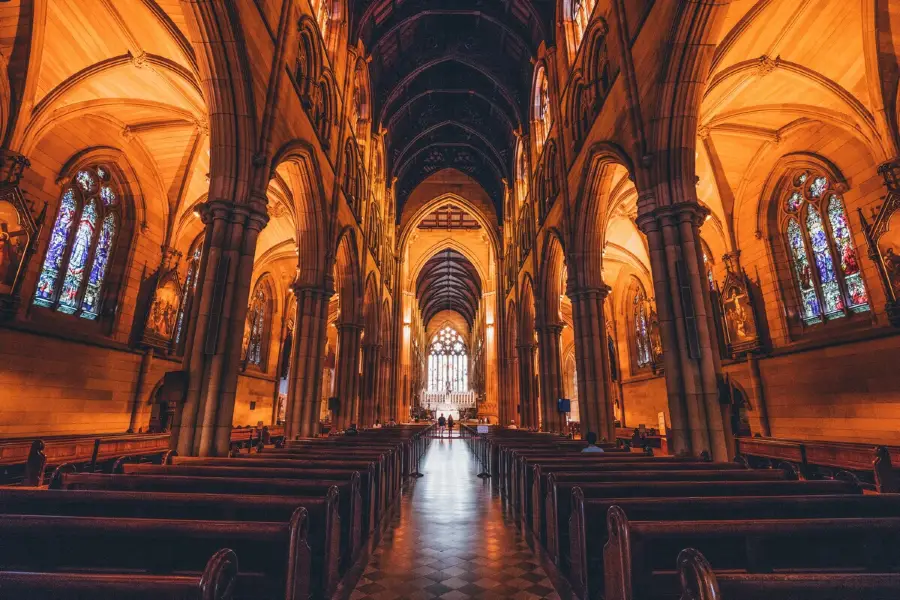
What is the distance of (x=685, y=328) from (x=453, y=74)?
20251mm

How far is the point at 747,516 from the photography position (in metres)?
2.75

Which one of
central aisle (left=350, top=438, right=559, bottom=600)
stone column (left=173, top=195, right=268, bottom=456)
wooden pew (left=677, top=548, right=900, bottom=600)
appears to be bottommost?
central aisle (left=350, top=438, right=559, bottom=600)

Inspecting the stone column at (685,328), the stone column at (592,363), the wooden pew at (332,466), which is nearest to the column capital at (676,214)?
the stone column at (685,328)

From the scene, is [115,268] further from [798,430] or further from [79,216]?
[798,430]

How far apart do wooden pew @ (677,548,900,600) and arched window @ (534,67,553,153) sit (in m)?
16.9

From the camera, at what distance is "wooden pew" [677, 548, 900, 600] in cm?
136

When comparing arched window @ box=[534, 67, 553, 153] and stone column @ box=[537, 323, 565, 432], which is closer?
stone column @ box=[537, 323, 565, 432]

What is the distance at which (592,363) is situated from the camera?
10.6 metres

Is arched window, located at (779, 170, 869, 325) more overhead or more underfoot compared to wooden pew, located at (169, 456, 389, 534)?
more overhead

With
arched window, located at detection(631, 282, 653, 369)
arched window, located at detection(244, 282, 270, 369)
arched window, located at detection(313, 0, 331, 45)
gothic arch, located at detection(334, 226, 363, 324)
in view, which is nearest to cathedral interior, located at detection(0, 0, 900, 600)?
gothic arch, located at detection(334, 226, 363, 324)

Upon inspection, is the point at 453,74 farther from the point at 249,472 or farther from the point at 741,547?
the point at 741,547

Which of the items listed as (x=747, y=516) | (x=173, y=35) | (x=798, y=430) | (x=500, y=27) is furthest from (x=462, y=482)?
(x=500, y=27)

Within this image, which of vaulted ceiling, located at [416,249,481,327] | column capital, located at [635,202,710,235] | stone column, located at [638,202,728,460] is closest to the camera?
stone column, located at [638,202,728,460]

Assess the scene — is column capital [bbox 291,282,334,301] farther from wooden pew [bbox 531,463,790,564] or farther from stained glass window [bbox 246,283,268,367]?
stained glass window [bbox 246,283,268,367]
